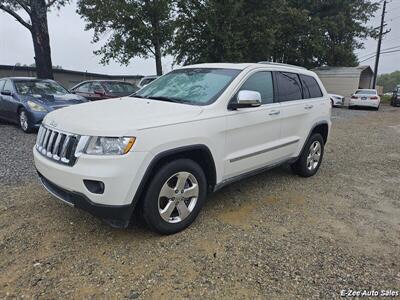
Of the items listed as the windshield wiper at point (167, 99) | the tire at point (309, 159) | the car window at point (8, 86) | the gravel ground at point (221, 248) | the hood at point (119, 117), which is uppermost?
the car window at point (8, 86)

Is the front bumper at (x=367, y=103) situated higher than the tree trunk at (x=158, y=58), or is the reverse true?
the tree trunk at (x=158, y=58)

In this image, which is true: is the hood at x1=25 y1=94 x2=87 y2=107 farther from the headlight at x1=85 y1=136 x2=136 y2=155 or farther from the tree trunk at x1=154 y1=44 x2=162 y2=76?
the tree trunk at x1=154 y1=44 x2=162 y2=76

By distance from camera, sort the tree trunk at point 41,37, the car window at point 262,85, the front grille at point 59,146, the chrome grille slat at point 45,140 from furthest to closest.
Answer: the tree trunk at point 41,37, the car window at point 262,85, the chrome grille slat at point 45,140, the front grille at point 59,146

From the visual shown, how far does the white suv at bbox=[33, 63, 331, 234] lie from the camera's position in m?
2.64

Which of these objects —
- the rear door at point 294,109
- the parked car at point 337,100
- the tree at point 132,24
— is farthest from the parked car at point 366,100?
the rear door at point 294,109

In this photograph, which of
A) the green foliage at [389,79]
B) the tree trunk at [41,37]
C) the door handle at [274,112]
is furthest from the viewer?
the green foliage at [389,79]

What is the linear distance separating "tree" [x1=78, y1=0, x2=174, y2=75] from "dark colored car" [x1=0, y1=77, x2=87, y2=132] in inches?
375

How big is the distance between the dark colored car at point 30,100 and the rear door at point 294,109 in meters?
5.77

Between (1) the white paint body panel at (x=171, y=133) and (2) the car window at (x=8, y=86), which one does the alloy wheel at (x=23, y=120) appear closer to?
(2) the car window at (x=8, y=86)

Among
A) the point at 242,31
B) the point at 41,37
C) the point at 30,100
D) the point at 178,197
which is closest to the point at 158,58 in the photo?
the point at 242,31

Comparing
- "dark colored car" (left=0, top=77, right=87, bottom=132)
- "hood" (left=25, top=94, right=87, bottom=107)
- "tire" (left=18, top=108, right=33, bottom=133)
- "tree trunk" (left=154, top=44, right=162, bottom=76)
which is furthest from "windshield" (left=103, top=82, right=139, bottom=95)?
"tree trunk" (left=154, top=44, right=162, bottom=76)

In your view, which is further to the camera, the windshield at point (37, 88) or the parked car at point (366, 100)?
the parked car at point (366, 100)

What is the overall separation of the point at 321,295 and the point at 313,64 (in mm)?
31533

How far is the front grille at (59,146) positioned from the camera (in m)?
2.75
